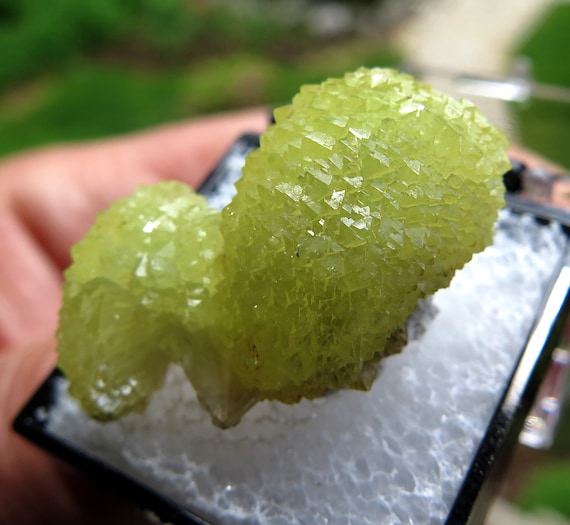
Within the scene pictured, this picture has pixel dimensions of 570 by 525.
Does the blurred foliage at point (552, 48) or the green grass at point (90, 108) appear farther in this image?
the green grass at point (90, 108)

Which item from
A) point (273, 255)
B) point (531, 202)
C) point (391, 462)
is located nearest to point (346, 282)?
point (273, 255)

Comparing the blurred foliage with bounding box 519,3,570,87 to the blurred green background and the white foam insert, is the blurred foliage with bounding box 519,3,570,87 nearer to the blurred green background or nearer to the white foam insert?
the blurred green background

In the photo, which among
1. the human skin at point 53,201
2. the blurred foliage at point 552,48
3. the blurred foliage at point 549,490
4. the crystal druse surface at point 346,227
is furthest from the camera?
the blurred foliage at point 552,48

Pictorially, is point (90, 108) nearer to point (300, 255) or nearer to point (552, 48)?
point (552, 48)

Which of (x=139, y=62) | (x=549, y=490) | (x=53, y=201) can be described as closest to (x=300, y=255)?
(x=53, y=201)

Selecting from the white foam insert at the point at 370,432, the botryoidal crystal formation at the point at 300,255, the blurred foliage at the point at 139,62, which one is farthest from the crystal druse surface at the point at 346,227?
the blurred foliage at the point at 139,62

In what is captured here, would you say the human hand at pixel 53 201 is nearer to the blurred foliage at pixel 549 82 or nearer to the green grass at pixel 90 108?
the blurred foliage at pixel 549 82
